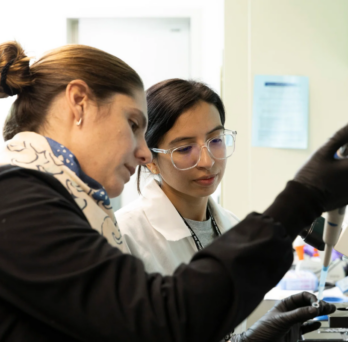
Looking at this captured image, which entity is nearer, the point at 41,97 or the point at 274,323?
the point at 41,97

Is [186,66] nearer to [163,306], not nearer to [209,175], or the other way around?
[209,175]

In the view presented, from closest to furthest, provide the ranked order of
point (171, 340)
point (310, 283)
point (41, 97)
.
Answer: point (171, 340), point (41, 97), point (310, 283)

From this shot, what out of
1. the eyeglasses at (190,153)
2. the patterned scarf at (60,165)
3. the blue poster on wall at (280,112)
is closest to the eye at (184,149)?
the eyeglasses at (190,153)

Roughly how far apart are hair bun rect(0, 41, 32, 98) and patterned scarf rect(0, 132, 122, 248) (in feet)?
0.36

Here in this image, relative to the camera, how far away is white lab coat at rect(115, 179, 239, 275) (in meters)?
1.36

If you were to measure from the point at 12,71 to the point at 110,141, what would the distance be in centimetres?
24

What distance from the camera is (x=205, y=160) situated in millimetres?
1397

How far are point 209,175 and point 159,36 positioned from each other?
2590 millimetres

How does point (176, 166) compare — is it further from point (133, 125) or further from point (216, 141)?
point (133, 125)

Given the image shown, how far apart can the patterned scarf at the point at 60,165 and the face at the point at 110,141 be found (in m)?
0.02

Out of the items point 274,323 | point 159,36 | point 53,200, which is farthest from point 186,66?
point 53,200

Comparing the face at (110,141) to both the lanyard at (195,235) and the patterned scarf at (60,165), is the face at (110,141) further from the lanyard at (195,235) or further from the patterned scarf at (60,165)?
the lanyard at (195,235)

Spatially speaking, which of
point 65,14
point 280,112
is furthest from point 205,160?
point 65,14

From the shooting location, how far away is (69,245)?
1.99ft
